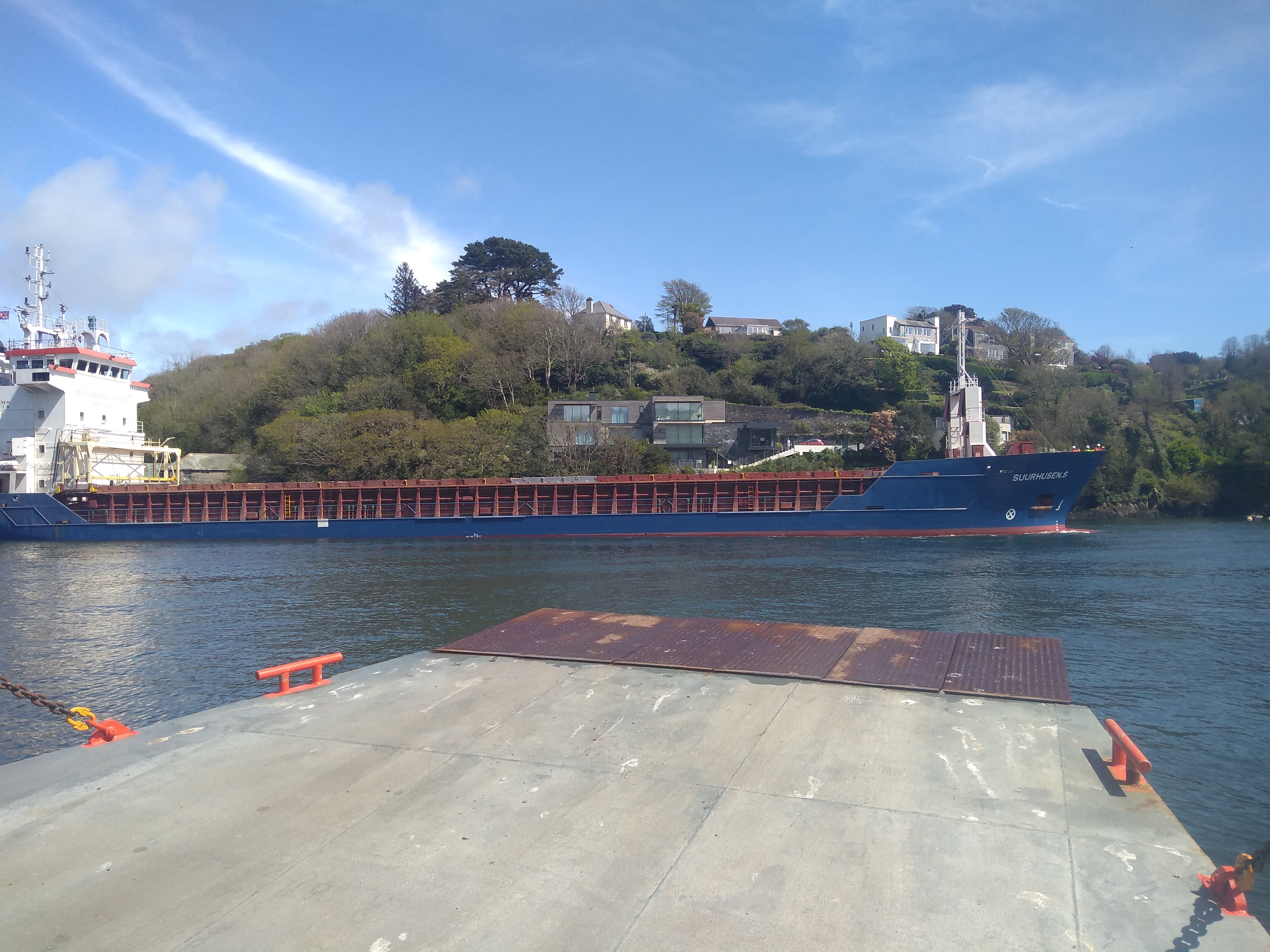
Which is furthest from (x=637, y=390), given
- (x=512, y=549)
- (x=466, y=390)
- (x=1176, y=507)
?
(x=1176, y=507)

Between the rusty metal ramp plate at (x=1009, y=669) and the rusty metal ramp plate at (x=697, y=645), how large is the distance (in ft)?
8.06

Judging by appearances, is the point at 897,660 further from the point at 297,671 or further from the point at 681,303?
the point at 681,303

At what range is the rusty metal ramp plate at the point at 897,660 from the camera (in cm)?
774

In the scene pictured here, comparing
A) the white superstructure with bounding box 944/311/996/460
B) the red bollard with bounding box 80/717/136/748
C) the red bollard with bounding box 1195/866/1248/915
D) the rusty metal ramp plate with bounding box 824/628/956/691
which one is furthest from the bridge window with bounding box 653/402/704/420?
the red bollard with bounding box 1195/866/1248/915

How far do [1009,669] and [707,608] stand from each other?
891cm

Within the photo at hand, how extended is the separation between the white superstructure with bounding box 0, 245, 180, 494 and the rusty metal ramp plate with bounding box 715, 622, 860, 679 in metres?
38.6

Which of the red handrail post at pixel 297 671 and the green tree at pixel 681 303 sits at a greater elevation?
the green tree at pixel 681 303

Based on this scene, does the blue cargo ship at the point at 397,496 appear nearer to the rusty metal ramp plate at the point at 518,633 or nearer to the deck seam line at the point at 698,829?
the rusty metal ramp plate at the point at 518,633

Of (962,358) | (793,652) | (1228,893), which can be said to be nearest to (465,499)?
(962,358)

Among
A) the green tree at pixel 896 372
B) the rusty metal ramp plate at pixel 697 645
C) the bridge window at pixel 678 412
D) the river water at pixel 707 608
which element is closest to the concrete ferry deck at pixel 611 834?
the rusty metal ramp plate at pixel 697 645

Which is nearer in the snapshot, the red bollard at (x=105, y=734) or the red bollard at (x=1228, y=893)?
the red bollard at (x=1228, y=893)

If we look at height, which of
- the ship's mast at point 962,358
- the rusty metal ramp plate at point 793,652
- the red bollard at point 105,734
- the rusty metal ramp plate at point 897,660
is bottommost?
the red bollard at point 105,734

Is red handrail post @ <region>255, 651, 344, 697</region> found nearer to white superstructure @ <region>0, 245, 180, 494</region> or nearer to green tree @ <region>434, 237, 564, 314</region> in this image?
white superstructure @ <region>0, 245, 180, 494</region>

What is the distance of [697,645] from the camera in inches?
374
